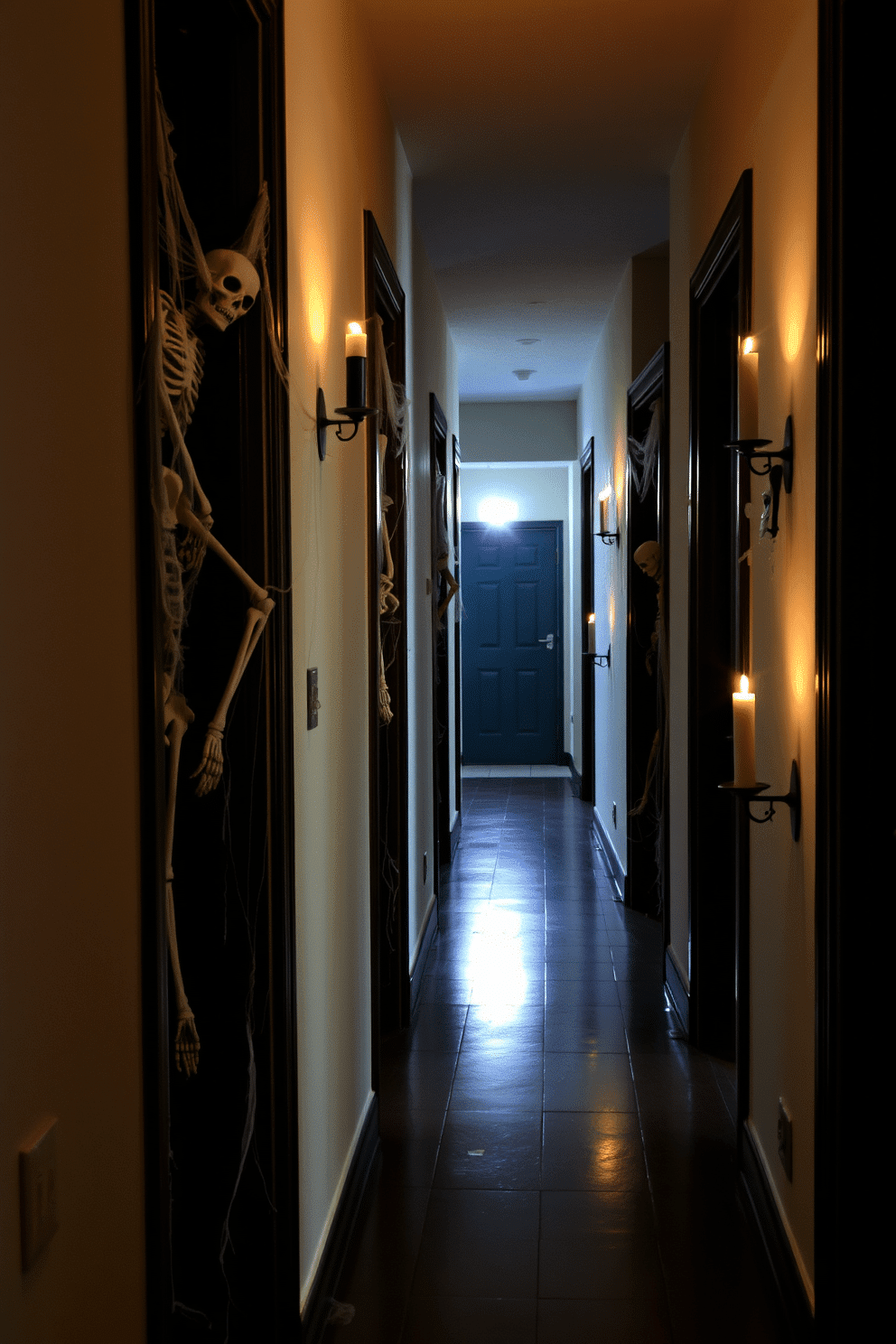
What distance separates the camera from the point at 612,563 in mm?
6375

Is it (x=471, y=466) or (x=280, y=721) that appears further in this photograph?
(x=471, y=466)

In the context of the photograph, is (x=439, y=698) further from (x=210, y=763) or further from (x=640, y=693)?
(x=210, y=763)

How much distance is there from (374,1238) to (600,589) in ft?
16.4

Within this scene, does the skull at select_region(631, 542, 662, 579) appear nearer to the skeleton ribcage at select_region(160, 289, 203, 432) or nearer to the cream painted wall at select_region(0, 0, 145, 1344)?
the skeleton ribcage at select_region(160, 289, 203, 432)

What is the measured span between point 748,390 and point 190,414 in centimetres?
105

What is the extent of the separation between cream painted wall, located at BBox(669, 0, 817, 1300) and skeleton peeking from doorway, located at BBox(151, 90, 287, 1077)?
38.7 inches

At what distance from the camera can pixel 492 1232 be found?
2.57 metres

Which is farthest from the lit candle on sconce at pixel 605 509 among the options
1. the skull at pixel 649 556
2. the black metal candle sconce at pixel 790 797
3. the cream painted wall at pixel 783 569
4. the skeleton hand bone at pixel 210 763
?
the skeleton hand bone at pixel 210 763

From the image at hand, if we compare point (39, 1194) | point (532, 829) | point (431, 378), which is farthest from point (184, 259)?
point (532, 829)

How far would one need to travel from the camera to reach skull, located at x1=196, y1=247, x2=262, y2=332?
5.82 feet

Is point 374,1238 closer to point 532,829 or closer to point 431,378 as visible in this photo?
point 431,378

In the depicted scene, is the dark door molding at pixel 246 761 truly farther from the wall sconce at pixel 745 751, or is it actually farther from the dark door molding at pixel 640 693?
the dark door molding at pixel 640 693

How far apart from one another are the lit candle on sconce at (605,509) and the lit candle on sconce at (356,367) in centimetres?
424

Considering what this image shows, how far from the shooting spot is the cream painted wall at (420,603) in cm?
442
